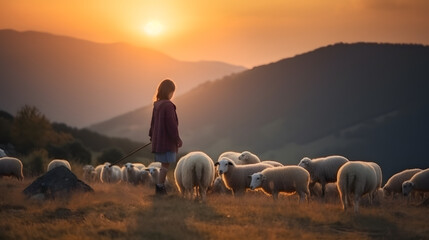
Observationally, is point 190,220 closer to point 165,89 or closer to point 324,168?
point 165,89

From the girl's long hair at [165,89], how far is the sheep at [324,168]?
5.36 metres

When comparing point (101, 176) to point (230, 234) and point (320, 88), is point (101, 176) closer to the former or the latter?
point (230, 234)

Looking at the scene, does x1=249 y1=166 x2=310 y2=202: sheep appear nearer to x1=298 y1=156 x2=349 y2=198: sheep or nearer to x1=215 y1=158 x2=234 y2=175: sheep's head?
x1=215 y1=158 x2=234 y2=175: sheep's head

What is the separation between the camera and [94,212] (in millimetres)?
12953

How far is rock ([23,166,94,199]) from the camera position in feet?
50.8

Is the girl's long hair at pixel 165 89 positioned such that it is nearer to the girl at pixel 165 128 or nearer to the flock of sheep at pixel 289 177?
the girl at pixel 165 128

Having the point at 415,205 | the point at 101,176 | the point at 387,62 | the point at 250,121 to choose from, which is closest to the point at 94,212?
the point at 415,205

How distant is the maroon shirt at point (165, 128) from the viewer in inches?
614

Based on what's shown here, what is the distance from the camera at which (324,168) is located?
61.9 feet

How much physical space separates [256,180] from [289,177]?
0.85 metres

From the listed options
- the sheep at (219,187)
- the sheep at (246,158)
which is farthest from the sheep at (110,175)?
the sheep at (219,187)

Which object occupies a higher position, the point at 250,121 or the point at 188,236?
the point at 250,121

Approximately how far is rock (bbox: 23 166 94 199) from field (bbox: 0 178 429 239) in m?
0.36

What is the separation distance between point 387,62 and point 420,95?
1040 cm
